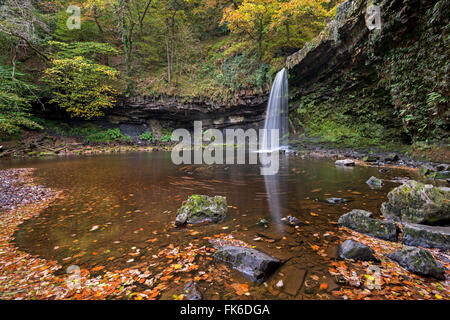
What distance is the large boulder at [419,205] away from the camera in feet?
9.69

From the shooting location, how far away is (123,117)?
74.4 feet

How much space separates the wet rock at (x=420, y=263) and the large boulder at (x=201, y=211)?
96.3 inches

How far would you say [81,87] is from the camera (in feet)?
62.1

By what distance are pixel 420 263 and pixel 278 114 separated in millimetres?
17124

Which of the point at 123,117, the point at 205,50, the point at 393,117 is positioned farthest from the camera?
the point at 205,50

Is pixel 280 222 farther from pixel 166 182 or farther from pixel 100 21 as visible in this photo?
pixel 100 21

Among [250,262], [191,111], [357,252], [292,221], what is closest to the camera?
[250,262]

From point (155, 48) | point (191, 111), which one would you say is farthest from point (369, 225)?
point (155, 48)

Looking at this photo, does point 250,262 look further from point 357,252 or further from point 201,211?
point 201,211

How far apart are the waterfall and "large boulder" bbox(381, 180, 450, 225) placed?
13331 mm

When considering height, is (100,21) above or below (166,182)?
above

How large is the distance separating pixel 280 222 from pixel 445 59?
29.0 ft

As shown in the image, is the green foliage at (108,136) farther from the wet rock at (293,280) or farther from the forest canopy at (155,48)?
the wet rock at (293,280)
